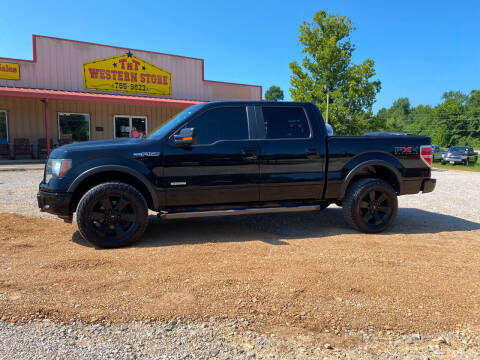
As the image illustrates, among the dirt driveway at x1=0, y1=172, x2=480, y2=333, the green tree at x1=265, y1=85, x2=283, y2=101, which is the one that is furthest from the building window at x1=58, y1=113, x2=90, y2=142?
the green tree at x1=265, y1=85, x2=283, y2=101

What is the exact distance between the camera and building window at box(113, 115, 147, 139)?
19.1m

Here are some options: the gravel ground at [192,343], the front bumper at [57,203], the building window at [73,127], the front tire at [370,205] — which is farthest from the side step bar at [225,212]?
→ the building window at [73,127]

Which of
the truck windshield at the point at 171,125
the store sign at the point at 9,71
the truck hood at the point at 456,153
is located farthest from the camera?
the truck hood at the point at 456,153

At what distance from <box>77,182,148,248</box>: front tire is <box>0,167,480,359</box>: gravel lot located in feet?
0.68

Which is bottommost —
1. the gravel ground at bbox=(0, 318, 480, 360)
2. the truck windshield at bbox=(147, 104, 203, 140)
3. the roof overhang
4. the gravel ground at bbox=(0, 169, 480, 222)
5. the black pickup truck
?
the gravel ground at bbox=(0, 318, 480, 360)

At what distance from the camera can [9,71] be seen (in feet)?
52.5

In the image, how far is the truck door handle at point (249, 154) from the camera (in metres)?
4.51

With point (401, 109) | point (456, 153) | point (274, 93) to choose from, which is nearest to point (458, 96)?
point (401, 109)

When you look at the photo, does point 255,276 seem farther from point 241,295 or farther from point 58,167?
point 58,167

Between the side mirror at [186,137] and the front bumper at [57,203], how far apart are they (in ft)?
4.80

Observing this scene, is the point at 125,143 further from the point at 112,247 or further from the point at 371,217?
the point at 371,217

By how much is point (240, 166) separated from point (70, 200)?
84.9 inches

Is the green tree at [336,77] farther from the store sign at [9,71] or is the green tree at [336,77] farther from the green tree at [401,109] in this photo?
the green tree at [401,109]

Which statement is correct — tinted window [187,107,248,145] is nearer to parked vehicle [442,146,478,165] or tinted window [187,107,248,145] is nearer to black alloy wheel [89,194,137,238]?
black alloy wheel [89,194,137,238]
